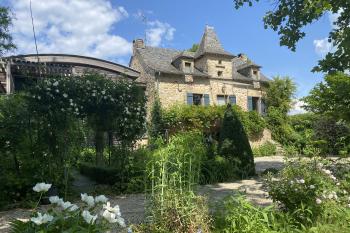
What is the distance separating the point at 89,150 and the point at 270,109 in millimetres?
14784

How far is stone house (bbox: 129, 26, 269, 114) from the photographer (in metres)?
22.2

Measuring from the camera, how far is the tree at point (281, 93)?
81.5 ft

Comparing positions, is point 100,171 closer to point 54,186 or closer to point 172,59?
point 54,186

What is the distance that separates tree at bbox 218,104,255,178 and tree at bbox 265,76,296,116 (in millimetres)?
14599

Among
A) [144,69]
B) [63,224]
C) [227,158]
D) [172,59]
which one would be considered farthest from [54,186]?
[172,59]

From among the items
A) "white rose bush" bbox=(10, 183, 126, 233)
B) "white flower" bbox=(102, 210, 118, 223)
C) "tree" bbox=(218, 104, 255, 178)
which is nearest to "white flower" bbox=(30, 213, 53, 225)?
"white rose bush" bbox=(10, 183, 126, 233)

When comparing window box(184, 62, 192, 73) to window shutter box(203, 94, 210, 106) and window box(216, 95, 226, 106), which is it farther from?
window box(216, 95, 226, 106)

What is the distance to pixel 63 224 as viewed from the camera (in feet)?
7.75

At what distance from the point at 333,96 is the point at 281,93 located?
1754 cm

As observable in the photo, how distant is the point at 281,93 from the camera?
25.2 m

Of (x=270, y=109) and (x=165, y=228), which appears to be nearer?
(x=165, y=228)

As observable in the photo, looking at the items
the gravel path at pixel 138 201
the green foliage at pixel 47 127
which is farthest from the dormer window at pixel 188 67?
the gravel path at pixel 138 201

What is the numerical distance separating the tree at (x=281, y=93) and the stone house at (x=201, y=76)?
709mm

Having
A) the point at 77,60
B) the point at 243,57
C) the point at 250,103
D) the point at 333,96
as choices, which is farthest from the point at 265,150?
the point at 333,96
